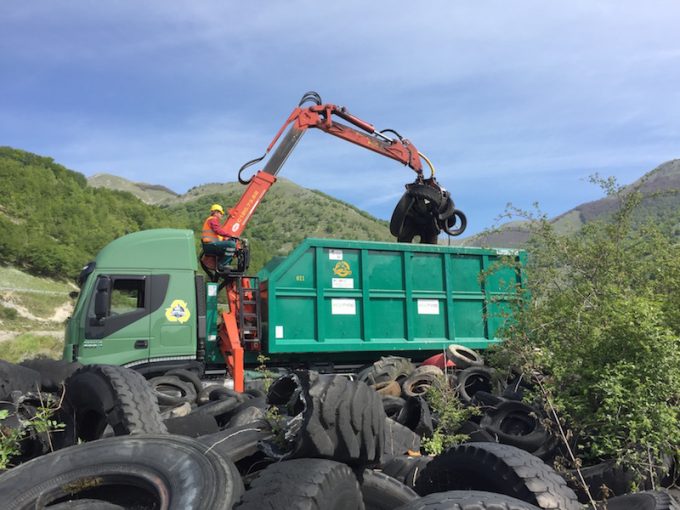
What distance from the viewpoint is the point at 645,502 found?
9.84 ft

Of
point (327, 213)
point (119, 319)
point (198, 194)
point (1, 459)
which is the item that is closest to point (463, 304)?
point (119, 319)

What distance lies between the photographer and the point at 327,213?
88.6m

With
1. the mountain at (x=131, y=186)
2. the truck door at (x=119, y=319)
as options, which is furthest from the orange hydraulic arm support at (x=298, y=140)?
the mountain at (x=131, y=186)

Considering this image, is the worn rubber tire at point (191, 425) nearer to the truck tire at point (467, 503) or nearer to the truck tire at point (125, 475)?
the truck tire at point (125, 475)

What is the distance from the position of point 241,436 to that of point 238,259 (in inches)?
239

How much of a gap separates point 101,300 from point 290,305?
2922mm

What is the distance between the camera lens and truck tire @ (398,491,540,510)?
213 cm

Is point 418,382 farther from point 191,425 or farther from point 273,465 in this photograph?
point 273,465

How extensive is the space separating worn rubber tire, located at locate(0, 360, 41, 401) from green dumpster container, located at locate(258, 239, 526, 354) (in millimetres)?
4128

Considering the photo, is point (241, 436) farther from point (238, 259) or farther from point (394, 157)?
point (394, 157)

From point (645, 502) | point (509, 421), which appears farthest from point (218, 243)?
point (645, 502)

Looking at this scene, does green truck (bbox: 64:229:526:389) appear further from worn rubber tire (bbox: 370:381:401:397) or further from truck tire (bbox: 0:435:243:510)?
truck tire (bbox: 0:435:243:510)

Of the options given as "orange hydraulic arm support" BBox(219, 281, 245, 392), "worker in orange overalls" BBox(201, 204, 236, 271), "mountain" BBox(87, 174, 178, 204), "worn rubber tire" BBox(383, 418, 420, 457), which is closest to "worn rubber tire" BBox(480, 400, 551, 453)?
"worn rubber tire" BBox(383, 418, 420, 457)

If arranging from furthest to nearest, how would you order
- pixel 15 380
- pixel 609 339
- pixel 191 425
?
pixel 15 380 < pixel 191 425 < pixel 609 339
